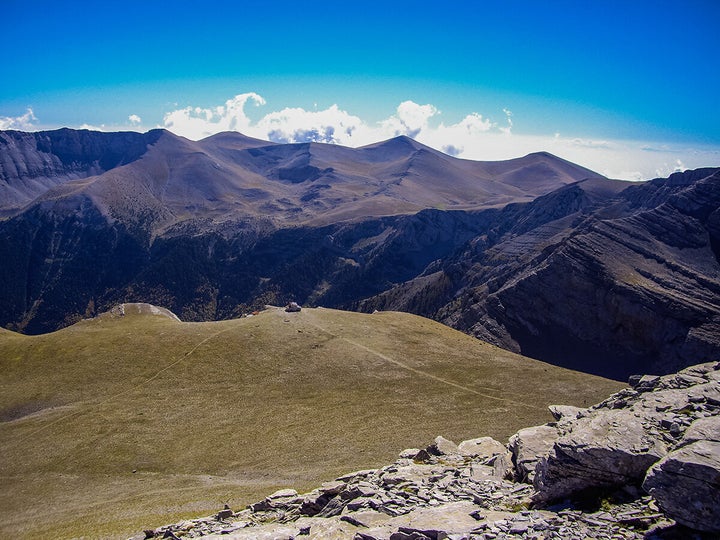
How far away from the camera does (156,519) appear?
36969mm

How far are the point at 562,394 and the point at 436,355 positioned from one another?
69.5 feet

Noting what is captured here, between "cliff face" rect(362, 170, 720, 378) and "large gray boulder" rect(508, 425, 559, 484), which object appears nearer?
"large gray boulder" rect(508, 425, 559, 484)

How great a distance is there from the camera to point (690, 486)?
18484mm

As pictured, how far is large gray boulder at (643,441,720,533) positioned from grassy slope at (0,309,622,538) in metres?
30.3

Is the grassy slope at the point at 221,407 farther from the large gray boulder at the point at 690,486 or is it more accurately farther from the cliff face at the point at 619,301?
the cliff face at the point at 619,301

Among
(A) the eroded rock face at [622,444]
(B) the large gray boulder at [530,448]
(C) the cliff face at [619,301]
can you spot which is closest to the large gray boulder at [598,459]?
(A) the eroded rock face at [622,444]

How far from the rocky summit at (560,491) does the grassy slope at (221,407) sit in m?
13.3

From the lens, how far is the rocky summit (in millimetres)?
19188

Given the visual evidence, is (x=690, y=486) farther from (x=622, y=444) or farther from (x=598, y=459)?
(x=598, y=459)

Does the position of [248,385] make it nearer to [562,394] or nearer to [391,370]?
[391,370]

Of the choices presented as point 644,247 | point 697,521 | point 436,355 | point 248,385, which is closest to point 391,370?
point 436,355

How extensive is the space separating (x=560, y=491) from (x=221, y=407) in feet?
161

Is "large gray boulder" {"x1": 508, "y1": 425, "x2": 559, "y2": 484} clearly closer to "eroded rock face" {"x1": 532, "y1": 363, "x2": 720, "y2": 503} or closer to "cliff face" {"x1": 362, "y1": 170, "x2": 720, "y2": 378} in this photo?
"eroded rock face" {"x1": 532, "y1": 363, "x2": 720, "y2": 503}

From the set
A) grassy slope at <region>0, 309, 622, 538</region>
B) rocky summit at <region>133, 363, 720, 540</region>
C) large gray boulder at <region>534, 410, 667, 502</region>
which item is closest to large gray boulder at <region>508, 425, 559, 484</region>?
rocky summit at <region>133, 363, 720, 540</region>
